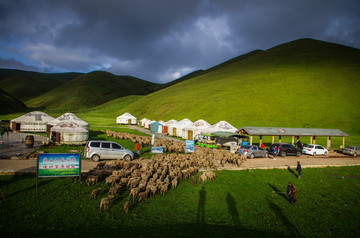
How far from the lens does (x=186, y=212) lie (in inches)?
376

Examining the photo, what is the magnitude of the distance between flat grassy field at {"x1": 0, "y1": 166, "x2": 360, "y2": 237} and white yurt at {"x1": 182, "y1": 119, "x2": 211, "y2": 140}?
2373 cm

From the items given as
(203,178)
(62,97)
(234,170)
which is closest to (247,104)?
(234,170)

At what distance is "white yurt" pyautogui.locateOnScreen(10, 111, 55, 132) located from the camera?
1486 inches

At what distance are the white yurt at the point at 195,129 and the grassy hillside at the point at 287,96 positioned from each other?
73.0ft

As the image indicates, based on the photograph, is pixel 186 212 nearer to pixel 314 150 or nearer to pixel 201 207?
pixel 201 207

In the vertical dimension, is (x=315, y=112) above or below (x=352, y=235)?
above

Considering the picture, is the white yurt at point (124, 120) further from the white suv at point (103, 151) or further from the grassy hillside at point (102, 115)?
the white suv at point (103, 151)

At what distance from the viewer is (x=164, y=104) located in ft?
322

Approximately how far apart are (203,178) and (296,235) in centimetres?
627

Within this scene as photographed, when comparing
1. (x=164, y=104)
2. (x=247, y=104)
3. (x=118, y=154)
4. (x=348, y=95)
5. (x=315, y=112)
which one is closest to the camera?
(x=118, y=154)

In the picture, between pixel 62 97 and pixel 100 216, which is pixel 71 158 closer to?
pixel 100 216

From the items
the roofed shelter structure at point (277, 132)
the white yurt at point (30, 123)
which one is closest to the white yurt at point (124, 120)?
the white yurt at point (30, 123)

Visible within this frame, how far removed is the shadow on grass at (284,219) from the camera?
28.2 feet

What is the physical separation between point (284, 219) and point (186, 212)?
4649 millimetres
